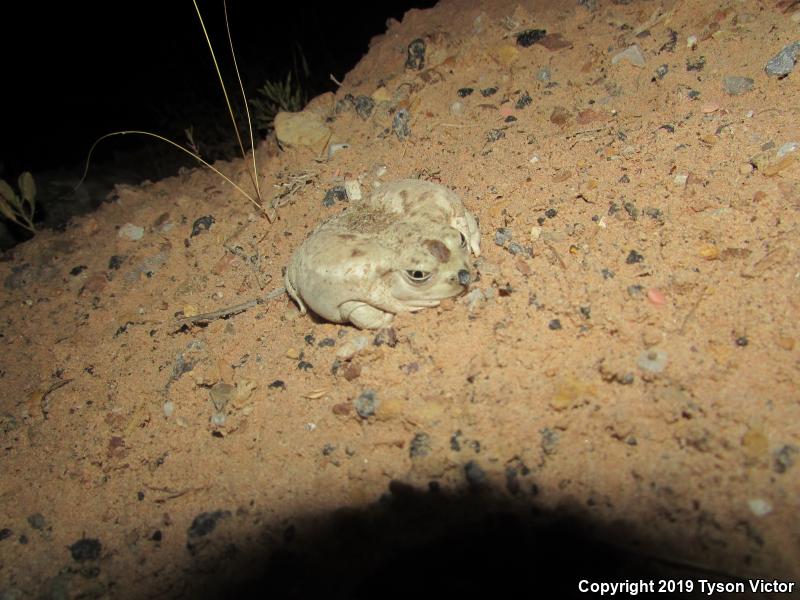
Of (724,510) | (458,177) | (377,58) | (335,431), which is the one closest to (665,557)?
(724,510)

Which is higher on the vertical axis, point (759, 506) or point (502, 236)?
point (502, 236)

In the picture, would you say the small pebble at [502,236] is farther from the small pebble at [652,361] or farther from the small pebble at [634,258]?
the small pebble at [652,361]

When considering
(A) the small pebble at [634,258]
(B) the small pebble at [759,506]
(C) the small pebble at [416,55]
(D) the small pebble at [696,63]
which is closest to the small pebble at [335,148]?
(C) the small pebble at [416,55]

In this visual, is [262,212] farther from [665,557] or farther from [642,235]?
[665,557]

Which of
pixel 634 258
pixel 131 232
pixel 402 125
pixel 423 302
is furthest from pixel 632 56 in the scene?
pixel 131 232

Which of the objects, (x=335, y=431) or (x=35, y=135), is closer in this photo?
(x=335, y=431)

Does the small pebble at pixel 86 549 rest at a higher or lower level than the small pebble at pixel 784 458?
lower

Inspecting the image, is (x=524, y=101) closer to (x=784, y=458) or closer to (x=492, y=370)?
(x=492, y=370)
